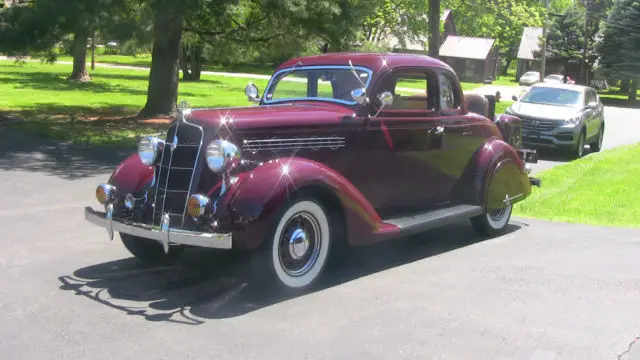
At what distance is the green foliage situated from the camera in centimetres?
4497

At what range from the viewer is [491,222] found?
773cm

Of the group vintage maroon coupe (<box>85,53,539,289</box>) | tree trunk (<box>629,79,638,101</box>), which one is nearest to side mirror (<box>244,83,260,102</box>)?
vintage maroon coupe (<box>85,53,539,289</box>)

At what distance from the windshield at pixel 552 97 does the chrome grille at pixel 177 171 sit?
1313 cm

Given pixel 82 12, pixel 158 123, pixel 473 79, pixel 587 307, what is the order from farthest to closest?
pixel 473 79 < pixel 158 123 < pixel 82 12 < pixel 587 307

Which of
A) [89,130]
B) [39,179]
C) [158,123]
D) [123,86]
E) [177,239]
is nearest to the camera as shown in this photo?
[177,239]

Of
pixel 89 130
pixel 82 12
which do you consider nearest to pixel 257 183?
pixel 82 12

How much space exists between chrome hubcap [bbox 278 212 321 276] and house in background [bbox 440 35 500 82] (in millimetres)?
68239

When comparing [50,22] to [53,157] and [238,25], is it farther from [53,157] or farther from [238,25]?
[238,25]

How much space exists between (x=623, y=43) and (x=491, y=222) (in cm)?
4273

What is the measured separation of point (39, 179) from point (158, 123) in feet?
24.2

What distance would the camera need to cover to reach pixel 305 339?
4.52 meters

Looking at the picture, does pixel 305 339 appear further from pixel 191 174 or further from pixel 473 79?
pixel 473 79

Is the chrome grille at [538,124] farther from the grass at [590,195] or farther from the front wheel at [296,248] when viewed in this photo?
the front wheel at [296,248]

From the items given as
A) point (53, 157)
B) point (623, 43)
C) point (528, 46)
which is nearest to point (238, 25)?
point (53, 157)
